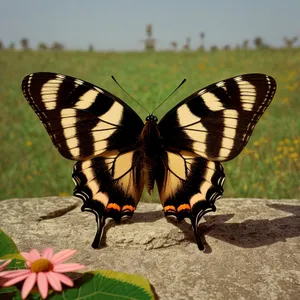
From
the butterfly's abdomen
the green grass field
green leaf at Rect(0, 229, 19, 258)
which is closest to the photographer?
green leaf at Rect(0, 229, 19, 258)

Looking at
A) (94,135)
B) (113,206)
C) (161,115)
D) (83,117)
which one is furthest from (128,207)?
(161,115)

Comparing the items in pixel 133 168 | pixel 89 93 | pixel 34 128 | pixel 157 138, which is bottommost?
pixel 34 128

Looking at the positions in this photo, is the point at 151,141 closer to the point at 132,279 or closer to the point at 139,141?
the point at 139,141

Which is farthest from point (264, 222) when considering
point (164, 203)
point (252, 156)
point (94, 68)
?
point (94, 68)

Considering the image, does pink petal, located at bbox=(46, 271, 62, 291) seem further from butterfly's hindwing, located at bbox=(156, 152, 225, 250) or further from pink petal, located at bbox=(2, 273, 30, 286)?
butterfly's hindwing, located at bbox=(156, 152, 225, 250)

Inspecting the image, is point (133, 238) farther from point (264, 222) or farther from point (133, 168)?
point (264, 222)

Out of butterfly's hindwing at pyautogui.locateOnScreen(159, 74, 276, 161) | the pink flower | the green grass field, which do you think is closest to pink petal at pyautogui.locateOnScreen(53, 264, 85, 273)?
the pink flower
